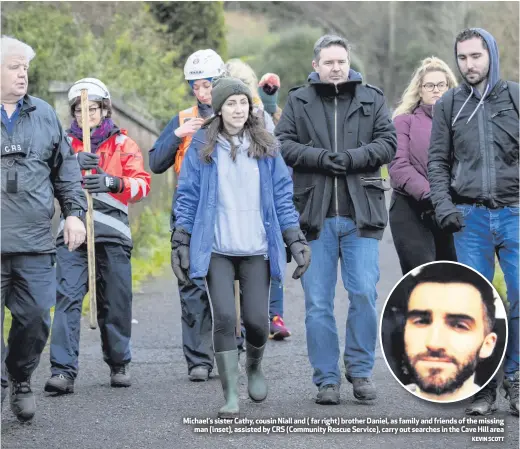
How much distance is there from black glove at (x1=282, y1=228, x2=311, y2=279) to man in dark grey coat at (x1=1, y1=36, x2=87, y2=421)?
45.7 inches

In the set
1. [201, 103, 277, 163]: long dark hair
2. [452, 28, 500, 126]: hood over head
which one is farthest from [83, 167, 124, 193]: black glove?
[452, 28, 500, 126]: hood over head

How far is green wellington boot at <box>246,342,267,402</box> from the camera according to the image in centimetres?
730

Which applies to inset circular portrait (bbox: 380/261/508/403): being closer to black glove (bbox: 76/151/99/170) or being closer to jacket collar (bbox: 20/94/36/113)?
black glove (bbox: 76/151/99/170)

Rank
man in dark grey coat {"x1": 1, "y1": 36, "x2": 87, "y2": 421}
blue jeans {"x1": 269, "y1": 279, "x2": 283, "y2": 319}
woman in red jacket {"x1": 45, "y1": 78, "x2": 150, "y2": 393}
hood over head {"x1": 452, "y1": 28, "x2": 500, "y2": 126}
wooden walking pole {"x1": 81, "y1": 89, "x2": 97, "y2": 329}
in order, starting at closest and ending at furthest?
1. man in dark grey coat {"x1": 1, "y1": 36, "x2": 87, "y2": 421}
2. hood over head {"x1": 452, "y1": 28, "x2": 500, "y2": 126}
3. wooden walking pole {"x1": 81, "y1": 89, "x2": 97, "y2": 329}
4. woman in red jacket {"x1": 45, "y1": 78, "x2": 150, "y2": 393}
5. blue jeans {"x1": 269, "y1": 279, "x2": 283, "y2": 319}

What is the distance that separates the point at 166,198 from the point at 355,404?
11698 millimetres

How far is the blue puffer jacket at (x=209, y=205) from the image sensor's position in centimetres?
701

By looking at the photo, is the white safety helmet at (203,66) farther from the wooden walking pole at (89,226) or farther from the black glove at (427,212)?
the black glove at (427,212)

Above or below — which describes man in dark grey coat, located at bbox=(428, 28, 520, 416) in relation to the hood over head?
below

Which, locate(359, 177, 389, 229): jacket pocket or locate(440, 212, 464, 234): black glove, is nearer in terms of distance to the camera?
locate(440, 212, 464, 234): black glove

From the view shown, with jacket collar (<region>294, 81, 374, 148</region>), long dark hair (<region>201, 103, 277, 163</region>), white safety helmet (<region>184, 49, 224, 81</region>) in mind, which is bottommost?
long dark hair (<region>201, 103, 277, 163</region>)

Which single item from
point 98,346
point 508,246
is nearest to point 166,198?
point 98,346

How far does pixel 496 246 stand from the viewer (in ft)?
23.5

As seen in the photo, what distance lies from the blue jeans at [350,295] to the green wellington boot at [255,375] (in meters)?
0.36

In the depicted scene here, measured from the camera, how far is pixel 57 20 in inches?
637
